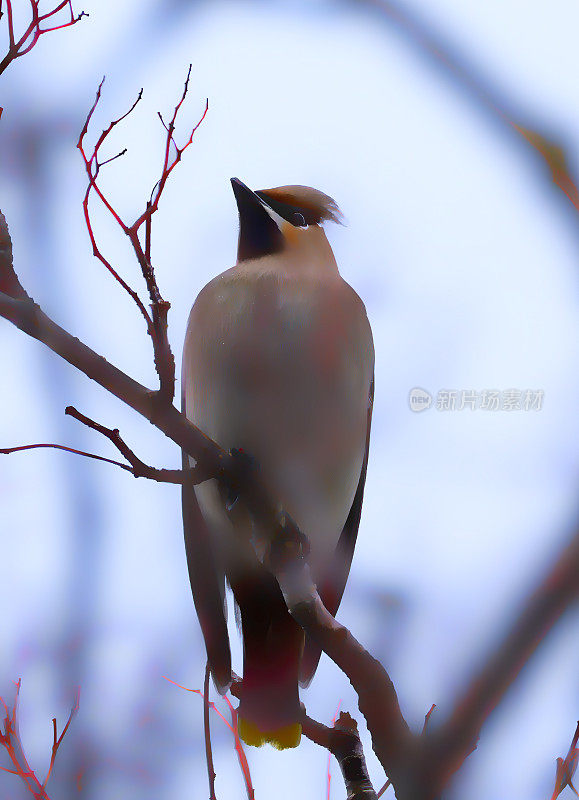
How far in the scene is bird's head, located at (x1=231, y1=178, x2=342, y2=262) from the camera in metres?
1.86

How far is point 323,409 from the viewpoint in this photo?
1.71 m

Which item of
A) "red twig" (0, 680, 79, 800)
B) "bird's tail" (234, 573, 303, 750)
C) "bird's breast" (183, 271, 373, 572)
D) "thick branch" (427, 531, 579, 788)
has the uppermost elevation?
"bird's breast" (183, 271, 373, 572)

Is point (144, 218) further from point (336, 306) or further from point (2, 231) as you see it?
point (336, 306)

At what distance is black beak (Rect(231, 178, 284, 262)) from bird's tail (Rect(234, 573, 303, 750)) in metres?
0.72

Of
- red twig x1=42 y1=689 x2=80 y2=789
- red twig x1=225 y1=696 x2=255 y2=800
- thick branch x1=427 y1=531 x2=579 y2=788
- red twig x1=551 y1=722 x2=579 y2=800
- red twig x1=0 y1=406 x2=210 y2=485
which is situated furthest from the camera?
red twig x1=42 y1=689 x2=80 y2=789

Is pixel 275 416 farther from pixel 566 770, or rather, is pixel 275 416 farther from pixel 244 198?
pixel 566 770

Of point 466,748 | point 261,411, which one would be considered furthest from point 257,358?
point 466,748

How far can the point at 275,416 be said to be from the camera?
1.68 meters

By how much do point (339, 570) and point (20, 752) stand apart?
29.7 inches

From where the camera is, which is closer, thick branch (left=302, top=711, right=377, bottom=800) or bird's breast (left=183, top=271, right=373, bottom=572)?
thick branch (left=302, top=711, right=377, bottom=800)

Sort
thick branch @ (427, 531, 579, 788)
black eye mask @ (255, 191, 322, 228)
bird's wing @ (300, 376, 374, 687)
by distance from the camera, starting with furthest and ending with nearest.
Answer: black eye mask @ (255, 191, 322, 228) → bird's wing @ (300, 376, 374, 687) → thick branch @ (427, 531, 579, 788)

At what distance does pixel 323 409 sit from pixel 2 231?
767 mm

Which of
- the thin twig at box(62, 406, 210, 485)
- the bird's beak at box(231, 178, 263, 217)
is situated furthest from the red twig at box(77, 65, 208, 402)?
the bird's beak at box(231, 178, 263, 217)
